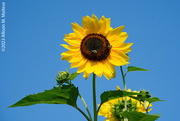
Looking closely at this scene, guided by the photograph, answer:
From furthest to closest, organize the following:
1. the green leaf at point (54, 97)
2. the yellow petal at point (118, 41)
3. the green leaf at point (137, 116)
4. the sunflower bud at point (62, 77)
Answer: the sunflower bud at point (62, 77) < the yellow petal at point (118, 41) < the green leaf at point (54, 97) < the green leaf at point (137, 116)

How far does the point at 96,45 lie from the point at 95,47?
0.07 feet

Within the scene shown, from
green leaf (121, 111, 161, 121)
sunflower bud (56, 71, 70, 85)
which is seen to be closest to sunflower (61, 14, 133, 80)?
sunflower bud (56, 71, 70, 85)

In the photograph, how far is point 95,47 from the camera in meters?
2.16

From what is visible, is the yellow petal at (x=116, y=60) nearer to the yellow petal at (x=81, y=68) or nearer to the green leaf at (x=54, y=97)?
the yellow petal at (x=81, y=68)

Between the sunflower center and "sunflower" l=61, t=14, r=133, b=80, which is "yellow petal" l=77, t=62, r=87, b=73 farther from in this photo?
the sunflower center

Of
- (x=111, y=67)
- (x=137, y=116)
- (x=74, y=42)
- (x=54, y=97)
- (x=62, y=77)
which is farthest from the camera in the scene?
(x=62, y=77)

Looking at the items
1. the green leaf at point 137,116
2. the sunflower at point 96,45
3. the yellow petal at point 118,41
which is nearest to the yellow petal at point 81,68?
the sunflower at point 96,45

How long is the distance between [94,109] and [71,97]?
0.88 feet

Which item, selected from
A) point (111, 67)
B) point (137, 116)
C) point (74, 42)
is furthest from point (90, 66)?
point (137, 116)

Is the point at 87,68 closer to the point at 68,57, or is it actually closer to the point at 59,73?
the point at 68,57

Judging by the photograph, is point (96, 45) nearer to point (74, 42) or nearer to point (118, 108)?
point (74, 42)

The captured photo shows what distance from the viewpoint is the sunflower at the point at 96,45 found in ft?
6.84

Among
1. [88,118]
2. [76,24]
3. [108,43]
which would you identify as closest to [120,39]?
[108,43]

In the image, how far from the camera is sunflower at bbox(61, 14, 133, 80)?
209 centimetres
